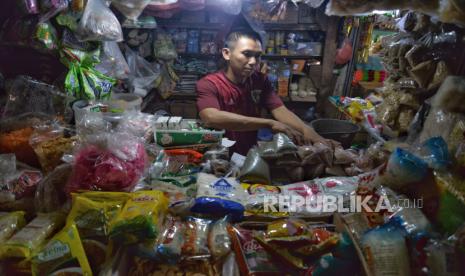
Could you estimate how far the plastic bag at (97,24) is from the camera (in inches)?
72.3

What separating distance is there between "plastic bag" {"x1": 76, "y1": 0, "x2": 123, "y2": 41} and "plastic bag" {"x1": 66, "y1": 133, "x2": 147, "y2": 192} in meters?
1.09

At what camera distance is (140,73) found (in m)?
3.81

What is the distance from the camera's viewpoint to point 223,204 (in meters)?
0.94

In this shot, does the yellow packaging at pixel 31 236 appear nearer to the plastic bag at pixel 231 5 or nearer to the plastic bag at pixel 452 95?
the plastic bag at pixel 452 95

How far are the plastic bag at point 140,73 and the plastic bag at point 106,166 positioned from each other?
2734 millimetres

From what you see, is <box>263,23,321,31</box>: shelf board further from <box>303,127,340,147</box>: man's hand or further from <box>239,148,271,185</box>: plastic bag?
<box>239,148,271,185</box>: plastic bag

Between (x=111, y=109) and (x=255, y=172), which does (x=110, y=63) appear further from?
(x=255, y=172)

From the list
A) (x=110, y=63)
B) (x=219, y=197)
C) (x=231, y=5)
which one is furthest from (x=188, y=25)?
(x=219, y=197)

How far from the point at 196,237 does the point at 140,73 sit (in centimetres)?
332

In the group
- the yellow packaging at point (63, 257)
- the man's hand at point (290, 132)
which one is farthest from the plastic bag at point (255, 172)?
the yellow packaging at point (63, 257)

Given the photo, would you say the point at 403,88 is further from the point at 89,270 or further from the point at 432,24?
the point at 89,270

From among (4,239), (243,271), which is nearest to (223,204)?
(243,271)

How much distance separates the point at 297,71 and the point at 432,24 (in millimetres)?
3327

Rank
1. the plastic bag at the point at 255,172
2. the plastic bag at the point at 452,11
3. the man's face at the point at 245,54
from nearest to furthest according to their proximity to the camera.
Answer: the plastic bag at the point at 452,11 → the plastic bag at the point at 255,172 → the man's face at the point at 245,54
